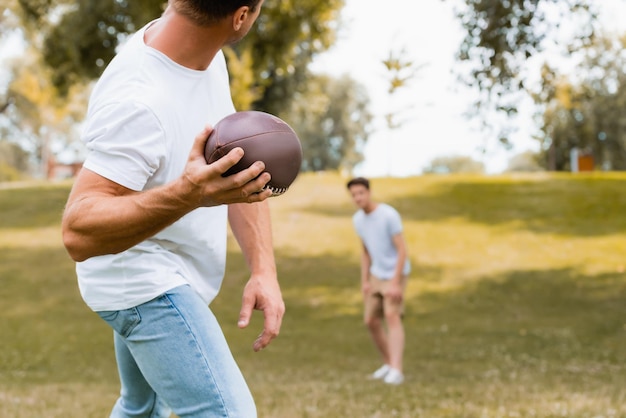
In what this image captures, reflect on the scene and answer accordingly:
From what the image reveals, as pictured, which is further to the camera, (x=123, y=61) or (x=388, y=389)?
(x=388, y=389)

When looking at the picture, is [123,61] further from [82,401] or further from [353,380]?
[353,380]

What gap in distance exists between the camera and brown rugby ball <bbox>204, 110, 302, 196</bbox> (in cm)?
230

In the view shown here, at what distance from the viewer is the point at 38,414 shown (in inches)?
282

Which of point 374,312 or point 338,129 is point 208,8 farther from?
point 338,129

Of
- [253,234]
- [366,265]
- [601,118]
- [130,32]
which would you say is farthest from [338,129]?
[253,234]

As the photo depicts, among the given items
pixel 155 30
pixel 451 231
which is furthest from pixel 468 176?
pixel 155 30

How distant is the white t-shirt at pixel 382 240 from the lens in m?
9.55

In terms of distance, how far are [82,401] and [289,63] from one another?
57.6 feet

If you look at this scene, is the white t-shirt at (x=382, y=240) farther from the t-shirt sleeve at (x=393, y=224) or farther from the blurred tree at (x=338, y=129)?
the blurred tree at (x=338, y=129)

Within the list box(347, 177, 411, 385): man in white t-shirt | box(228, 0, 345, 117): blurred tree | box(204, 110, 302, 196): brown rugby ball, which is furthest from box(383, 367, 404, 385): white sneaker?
box(228, 0, 345, 117): blurred tree

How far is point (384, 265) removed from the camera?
31.6 feet

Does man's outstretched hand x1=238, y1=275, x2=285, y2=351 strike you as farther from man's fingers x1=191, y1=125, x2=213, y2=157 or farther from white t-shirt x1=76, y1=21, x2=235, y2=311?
man's fingers x1=191, y1=125, x2=213, y2=157

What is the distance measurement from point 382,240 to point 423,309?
7240 mm

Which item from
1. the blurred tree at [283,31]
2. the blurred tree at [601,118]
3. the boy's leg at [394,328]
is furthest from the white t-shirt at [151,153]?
the blurred tree at [601,118]
